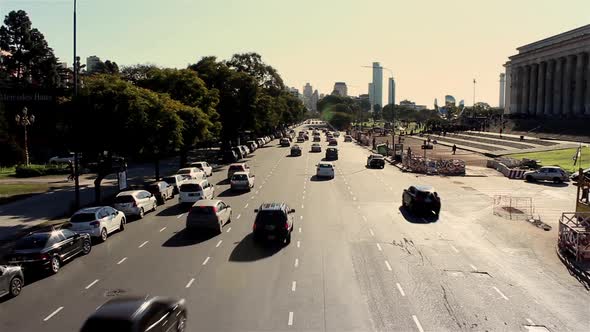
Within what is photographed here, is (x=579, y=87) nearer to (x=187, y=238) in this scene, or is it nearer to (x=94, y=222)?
(x=187, y=238)

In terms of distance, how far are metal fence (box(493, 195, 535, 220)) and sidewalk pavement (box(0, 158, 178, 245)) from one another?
23.2 meters

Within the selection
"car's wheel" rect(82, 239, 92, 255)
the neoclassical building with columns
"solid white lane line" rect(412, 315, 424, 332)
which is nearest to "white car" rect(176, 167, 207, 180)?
"car's wheel" rect(82, 239, 92, 255)

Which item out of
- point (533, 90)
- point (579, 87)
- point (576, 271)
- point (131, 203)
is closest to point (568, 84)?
point (579, 87)

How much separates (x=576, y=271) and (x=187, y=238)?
47.9 feet

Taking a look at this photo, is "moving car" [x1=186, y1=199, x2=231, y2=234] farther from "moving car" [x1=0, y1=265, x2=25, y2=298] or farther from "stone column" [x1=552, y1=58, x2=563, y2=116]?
"stone column" [x1=552, y1=58, x2=563, y2=116]

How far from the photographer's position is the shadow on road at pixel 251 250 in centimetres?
1942

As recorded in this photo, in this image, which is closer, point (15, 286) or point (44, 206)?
point (15, 286)

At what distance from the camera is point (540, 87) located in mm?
118938

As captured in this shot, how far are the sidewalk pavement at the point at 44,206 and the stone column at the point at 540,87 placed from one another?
323 feet

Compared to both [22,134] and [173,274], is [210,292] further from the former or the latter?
[22,134]

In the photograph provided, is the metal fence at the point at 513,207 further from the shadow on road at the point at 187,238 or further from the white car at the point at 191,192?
the white car at the point at 191,192

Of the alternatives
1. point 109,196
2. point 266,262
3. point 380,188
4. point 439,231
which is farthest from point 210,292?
point 380,188

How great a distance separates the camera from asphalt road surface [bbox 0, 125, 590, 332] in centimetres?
1341

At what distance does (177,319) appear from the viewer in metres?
11.7
